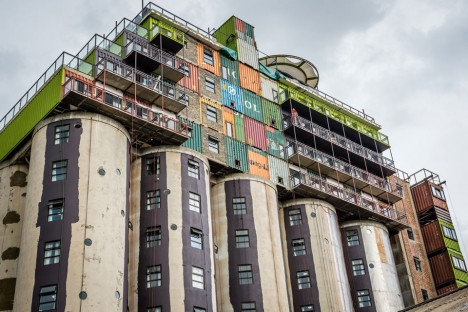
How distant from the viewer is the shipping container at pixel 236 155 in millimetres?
67250

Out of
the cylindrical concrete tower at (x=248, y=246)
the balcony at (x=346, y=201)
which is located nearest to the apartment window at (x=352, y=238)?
the balcony at (x=346, y=201)

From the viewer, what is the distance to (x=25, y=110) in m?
60.9

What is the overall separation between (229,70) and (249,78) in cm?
296

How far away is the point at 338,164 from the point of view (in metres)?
80.1

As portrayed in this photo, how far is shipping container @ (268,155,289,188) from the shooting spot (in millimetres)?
70812

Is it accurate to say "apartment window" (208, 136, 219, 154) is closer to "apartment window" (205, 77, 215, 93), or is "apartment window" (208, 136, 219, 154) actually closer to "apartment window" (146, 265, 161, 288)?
"apartment window" (205, 77, 215, 93)

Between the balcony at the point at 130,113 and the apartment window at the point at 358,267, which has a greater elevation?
the balcony at the point at 130,113

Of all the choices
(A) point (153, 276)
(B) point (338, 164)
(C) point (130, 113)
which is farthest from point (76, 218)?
(B) point (338, 164)

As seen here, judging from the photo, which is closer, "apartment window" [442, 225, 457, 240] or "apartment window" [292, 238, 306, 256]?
"apartment window" [292, 238, 306, 256]

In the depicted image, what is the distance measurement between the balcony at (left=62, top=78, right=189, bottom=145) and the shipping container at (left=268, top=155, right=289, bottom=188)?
1163cm

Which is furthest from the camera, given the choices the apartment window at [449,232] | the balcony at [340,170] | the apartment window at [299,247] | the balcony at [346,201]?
the apartment window at [449,232]

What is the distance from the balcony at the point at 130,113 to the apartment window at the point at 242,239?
10284 mm

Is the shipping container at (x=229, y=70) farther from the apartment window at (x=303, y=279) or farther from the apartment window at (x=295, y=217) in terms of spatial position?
the apartment window at (x=303, y=279)

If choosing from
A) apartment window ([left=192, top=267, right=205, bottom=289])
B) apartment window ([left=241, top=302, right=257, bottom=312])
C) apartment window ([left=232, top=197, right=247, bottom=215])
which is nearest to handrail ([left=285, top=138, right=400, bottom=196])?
apartment window ([left=232, top=197, right=247, bottom=215])
